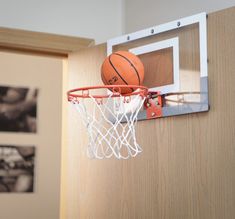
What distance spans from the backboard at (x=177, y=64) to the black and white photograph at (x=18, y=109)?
1.79m

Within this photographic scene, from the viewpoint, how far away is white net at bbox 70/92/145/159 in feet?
7.11

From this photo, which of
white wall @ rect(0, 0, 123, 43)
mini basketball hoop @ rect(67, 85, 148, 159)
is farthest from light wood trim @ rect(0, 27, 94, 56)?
mini basketball hoop @ rect(67, 85, 148, 159)

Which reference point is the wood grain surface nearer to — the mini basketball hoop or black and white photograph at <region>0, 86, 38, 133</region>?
the mini basketball hoop

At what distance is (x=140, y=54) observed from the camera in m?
2.21

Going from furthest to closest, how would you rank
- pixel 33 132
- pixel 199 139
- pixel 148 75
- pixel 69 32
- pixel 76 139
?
pixel 33 132, pixel 69 32, pixel 76 139, pixel 148 75, pixel 199 139

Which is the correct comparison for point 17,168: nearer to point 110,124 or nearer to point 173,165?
point 110,124

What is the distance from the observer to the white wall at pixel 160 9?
2199mm

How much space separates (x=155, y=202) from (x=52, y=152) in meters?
1.86

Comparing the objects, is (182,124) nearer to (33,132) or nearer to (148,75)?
(148,75)

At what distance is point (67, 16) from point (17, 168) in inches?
58.7

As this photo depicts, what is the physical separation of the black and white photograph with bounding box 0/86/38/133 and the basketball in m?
1.93

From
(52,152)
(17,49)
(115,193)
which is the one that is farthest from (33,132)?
(115,193)

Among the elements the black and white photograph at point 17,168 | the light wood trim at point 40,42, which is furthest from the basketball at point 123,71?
the black and white photograph at point 17,168

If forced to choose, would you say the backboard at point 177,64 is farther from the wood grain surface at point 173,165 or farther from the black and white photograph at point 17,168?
the black and white photograph at point 17,168
